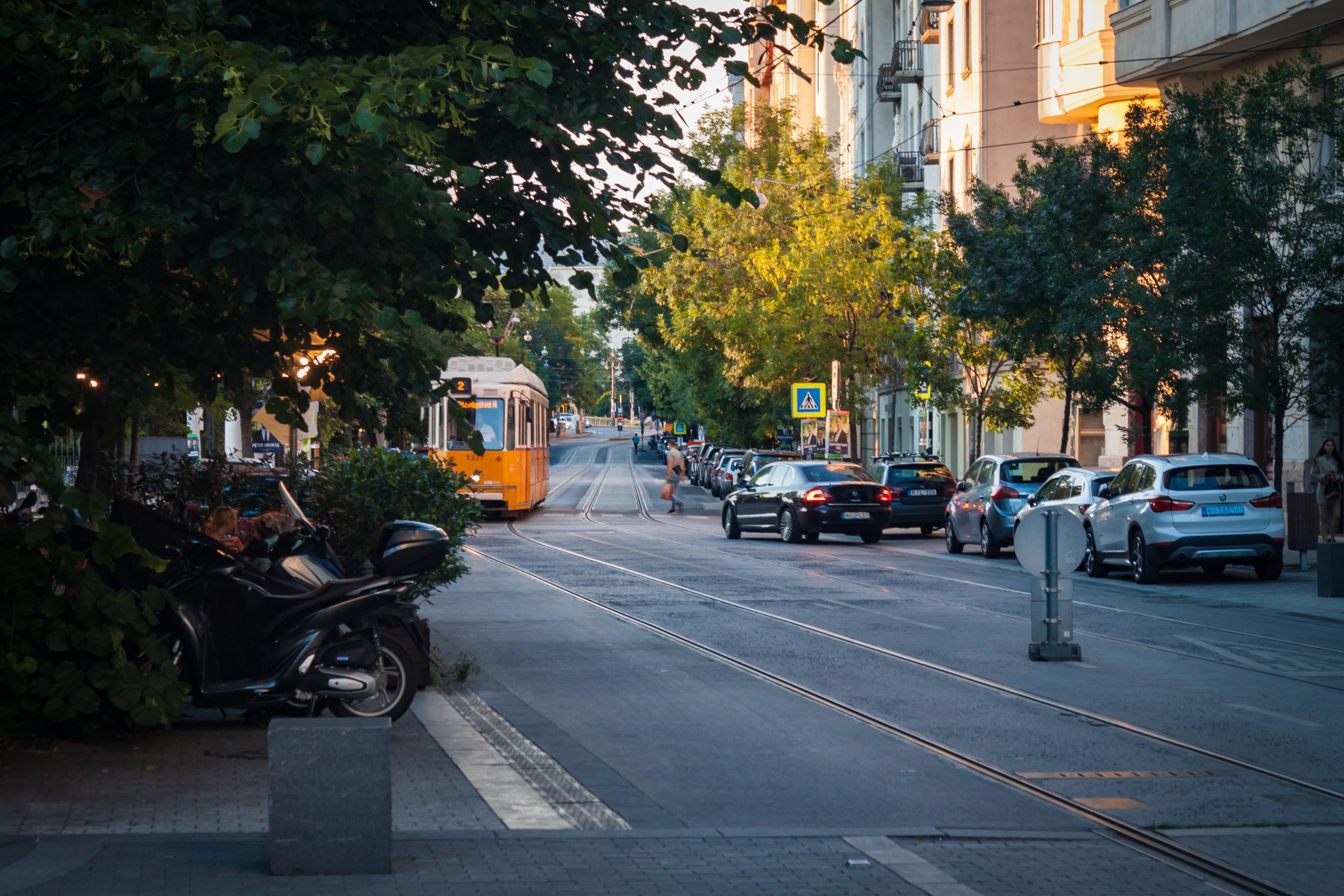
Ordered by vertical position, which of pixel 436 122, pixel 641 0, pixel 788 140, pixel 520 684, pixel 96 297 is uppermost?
pixel 788 140

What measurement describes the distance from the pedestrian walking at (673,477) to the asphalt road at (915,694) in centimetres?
2555

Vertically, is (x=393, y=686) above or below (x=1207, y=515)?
below

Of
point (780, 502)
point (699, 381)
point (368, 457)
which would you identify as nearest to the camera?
point (368, 457)

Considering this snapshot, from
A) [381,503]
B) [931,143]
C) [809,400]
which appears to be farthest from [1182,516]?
[931,143]

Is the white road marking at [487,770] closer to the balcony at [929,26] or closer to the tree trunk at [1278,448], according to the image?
the tree trunk at [1278,448]

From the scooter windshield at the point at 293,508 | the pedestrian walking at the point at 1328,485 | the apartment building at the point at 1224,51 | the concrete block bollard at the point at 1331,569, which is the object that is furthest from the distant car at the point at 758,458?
the scooter windshield at the point at 293,508

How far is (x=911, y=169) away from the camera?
5238 centimetres

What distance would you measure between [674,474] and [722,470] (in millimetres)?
9619

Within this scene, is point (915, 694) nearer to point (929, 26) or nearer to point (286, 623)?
point (286, 623)

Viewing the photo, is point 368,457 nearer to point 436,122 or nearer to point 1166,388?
point 436,122

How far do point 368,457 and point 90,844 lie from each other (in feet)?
21.4

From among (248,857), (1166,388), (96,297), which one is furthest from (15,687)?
(1166,388)

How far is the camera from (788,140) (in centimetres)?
5481

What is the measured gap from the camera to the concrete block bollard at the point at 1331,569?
1830 cm
